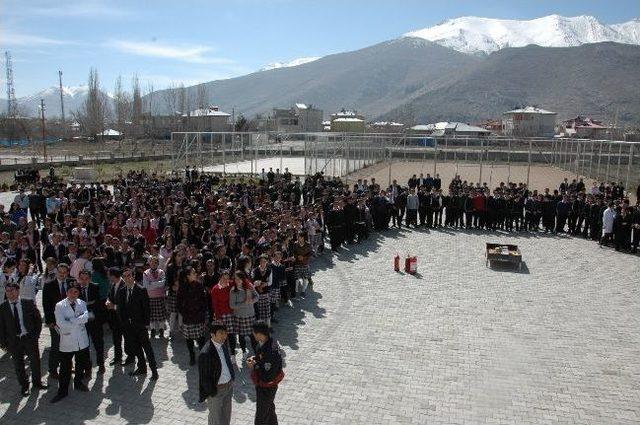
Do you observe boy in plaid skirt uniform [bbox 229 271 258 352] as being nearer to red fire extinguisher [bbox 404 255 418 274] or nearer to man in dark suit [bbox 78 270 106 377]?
man in dark suit [bbox 78 270 106 377]

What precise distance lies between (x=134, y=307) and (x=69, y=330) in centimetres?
89

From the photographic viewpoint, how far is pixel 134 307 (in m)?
7.76

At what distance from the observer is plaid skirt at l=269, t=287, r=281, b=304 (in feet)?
32.9

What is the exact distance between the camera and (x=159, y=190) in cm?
2058

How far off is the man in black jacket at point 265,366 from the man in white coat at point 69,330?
9.53 feet

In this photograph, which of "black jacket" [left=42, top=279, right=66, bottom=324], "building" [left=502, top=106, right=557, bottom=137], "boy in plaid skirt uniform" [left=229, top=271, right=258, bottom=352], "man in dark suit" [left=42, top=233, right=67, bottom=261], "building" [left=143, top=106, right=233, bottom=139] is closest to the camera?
"black jacket" [left=42, top=279, right=66, bottom=324]

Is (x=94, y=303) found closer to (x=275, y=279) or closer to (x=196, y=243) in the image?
(x=275, y=279)

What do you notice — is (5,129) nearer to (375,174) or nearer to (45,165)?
(45,165)

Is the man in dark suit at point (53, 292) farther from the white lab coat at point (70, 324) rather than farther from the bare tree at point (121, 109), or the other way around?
the bare tree at point (121, 109)

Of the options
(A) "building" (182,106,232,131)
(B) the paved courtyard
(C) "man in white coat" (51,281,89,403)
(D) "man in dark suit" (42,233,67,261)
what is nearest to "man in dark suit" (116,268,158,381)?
(B) the paved courtyard

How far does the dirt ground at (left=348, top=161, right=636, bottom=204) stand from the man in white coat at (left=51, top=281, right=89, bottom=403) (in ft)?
82.1

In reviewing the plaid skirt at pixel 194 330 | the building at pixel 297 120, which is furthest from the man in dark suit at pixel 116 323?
the building at pixel 297 120

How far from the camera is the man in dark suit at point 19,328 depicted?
7.45 metres

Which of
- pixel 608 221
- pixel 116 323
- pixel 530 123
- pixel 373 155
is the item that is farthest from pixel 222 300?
pixel 530 123
